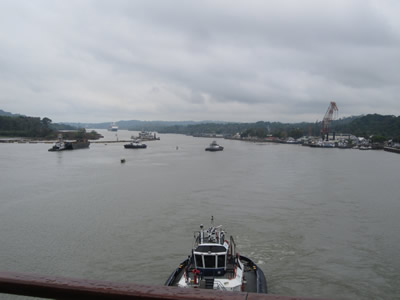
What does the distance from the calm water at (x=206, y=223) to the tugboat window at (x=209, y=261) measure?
1552mm

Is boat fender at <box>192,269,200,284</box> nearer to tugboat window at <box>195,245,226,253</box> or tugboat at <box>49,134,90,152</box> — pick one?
tugboat window at <box>195,245,226,253</box>

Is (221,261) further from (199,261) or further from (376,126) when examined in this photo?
(376,126)

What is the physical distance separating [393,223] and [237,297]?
48.3 feet

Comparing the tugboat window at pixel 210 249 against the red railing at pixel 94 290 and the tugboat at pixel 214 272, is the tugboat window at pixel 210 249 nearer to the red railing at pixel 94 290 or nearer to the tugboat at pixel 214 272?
the tugboat at pixel 214 272

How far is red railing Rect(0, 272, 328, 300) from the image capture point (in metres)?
0.96

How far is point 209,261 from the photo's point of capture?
7.61 m

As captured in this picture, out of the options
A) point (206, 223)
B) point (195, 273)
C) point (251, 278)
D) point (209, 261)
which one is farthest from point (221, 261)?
point (206, 223)

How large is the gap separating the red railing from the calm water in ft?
25.4

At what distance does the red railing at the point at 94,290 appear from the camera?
963 millimetres

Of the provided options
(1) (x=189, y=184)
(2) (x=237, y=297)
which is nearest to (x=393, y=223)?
(1) (x=189, y=184)

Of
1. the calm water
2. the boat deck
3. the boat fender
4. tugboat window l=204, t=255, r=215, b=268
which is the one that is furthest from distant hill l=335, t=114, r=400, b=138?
the boat fender

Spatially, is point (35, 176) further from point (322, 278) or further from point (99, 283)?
point (99, 283)

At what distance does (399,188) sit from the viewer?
22.0 m

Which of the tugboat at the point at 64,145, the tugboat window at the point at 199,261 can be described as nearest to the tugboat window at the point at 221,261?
the tugboat window at the point at 199,261
